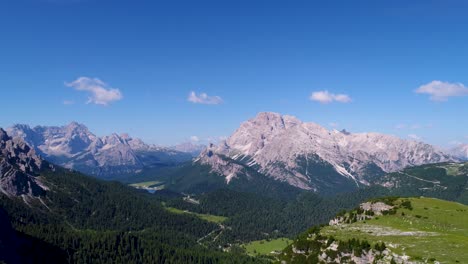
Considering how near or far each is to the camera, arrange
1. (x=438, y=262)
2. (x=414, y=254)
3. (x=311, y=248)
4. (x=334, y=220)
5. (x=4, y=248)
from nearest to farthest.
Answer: (x=438, y=262) → (x=414, y=254) → (x=311, y=248) → (x=334, y=220) → (x=4, y=248)

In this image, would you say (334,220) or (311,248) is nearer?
(311,248)

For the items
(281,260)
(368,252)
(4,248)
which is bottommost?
(4,248)

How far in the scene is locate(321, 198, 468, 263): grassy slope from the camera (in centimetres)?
11431

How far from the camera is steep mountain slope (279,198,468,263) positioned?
116312 millimetres

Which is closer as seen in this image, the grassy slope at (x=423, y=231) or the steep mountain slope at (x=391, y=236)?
the grassy slope at (x=423, y=231)

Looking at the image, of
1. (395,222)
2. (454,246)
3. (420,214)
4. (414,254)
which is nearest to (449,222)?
(420,214)

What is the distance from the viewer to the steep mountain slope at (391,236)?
382ft

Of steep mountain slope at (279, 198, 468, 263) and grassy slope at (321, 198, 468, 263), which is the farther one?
steep mountain slope at (279, 198, 468, 263)

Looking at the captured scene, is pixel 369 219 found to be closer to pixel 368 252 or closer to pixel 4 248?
pixel 368 252

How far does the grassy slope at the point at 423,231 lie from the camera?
375 ft

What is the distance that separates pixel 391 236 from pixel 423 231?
543 inches

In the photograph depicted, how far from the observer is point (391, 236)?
133 metres

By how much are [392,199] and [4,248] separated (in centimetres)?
19128

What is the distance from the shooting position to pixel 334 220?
177500mm
